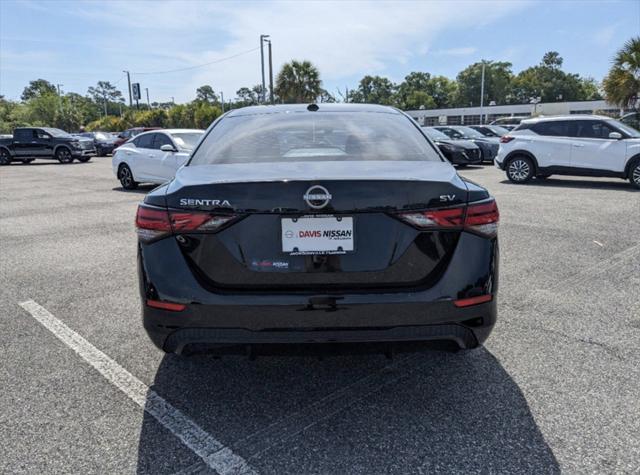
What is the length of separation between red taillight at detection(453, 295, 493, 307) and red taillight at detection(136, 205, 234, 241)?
1091 mm

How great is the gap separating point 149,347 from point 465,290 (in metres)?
2.16

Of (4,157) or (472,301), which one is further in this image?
(4,157)

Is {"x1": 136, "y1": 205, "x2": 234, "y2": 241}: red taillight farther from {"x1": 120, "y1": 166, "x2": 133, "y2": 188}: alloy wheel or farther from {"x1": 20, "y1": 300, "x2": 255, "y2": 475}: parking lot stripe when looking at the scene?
{"x1": 120, "y1": 166, "x2": 133, "y2": 188}: alloy wheel

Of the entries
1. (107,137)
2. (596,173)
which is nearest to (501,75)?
(107,137)

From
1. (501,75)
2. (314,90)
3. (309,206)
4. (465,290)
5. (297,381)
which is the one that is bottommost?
(297,381)

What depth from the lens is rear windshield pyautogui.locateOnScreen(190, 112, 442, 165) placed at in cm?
273

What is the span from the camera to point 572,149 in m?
11.5

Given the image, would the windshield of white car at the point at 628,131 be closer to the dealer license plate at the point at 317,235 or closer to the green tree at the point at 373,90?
the dealer license plate at the point at 317,235

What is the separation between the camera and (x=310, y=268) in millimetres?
2152

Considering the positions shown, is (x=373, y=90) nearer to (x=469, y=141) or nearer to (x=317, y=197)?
(x=469, y=141)

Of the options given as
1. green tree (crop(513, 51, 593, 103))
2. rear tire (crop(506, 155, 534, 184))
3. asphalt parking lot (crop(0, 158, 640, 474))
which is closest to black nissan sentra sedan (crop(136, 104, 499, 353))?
asphalt parking lot (crop(0, 158, 640, 474))

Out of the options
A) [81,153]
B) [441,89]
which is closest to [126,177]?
[81,153]

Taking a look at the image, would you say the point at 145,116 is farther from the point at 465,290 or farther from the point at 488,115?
the point at 465,290

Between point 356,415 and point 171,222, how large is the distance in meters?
1.33
